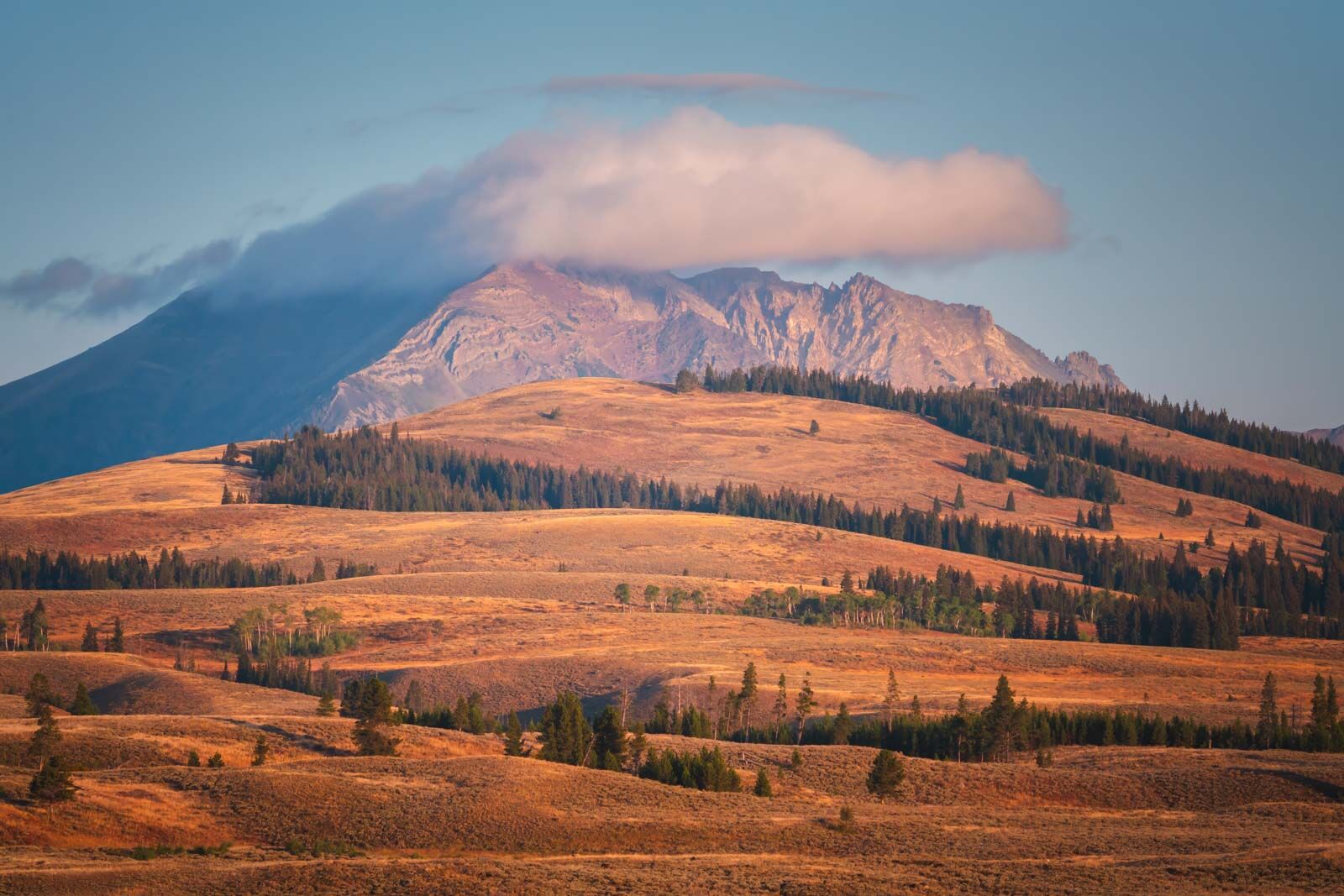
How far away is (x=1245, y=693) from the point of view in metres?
154

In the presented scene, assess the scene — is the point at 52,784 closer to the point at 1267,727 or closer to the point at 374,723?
the point at 374,723

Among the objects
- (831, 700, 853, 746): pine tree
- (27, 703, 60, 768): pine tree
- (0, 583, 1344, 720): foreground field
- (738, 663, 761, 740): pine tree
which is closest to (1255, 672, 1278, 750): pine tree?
(0, 583, 1344, 720): foreground field

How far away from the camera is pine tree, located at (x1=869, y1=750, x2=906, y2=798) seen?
300 ft

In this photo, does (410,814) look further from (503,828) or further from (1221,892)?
(1221,892)

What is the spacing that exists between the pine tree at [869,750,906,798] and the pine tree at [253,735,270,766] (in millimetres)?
34100

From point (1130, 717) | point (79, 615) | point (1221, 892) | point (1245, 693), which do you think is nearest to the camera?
point (1221, 892)

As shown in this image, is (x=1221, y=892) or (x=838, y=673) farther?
(x=838, y=673)

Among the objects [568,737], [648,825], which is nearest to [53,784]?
[648,825]

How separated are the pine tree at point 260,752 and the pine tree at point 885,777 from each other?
34.1 metres

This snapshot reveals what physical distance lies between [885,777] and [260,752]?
35.0m

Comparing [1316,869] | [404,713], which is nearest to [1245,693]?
[404,713]

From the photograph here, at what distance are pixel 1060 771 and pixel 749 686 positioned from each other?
101ft

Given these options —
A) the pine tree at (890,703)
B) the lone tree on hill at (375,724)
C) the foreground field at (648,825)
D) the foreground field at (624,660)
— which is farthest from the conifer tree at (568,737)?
the foreground field at (624,660)

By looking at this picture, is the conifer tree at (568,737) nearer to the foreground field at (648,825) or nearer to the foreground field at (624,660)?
the foreground field at (648,825)
